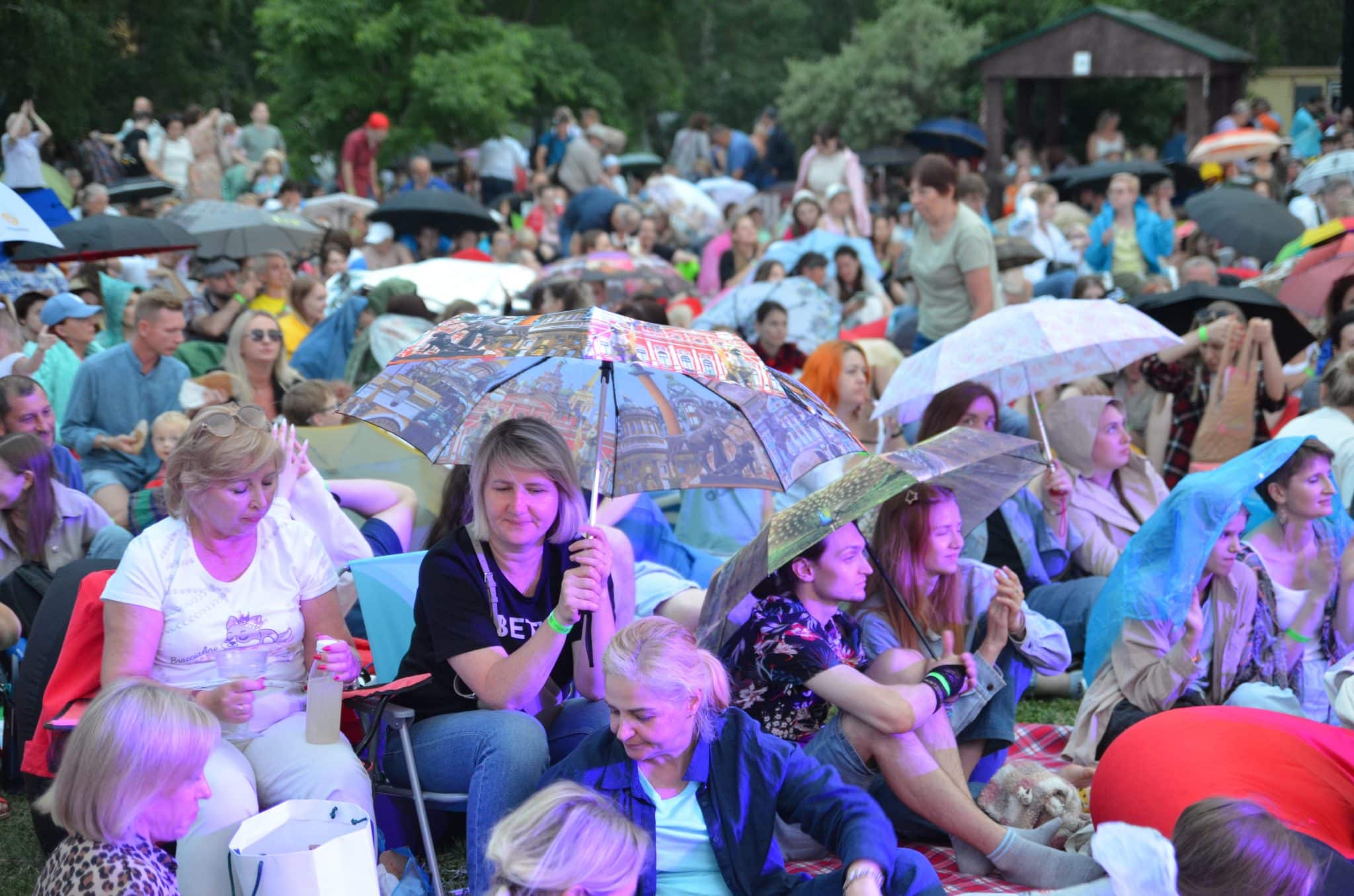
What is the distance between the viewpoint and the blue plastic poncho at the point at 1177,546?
15.5ft

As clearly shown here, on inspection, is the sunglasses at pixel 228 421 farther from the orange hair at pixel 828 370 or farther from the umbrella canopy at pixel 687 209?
the umbrella canopy at pixel 687 209

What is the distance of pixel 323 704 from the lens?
3.75 metres

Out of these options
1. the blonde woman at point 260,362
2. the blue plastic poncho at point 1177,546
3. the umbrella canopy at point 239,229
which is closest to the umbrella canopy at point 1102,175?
the umbrella canopy at point 239,229

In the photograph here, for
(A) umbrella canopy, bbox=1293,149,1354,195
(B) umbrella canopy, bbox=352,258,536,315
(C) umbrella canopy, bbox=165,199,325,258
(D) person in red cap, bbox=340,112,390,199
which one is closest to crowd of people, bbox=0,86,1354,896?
(B) umbrella canopy, bbox=352,258,536,315

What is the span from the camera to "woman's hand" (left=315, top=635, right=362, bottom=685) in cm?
371

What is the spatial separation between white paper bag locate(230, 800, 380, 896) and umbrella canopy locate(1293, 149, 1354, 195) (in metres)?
10.6

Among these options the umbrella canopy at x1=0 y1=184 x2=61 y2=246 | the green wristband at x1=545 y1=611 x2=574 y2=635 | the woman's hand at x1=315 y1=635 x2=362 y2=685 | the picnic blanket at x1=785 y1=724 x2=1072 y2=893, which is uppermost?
the umbrella canopy at x1=0 y1=184 x2=61 y2=246

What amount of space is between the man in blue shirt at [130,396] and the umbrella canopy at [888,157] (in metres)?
15.4

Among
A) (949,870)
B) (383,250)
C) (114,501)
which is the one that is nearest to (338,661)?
(949,870)

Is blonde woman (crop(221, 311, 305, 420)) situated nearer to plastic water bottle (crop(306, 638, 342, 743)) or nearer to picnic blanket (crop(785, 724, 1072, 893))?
plastic water bottle (crop(306, 638, 342, 743))

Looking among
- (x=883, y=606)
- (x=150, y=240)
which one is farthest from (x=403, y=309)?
(x=883, y=606)

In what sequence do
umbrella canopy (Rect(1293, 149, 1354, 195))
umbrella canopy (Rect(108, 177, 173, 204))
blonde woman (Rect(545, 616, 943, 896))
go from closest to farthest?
blonde woman (Rect(545, 616, 943, 896)), umbrella canopy (Rect(1293, 149, 1354, 195)), umbrella canopy (Rect(108, 177, 173, 204))

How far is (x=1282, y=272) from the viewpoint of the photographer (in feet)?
28.4

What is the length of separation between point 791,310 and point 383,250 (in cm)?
486
